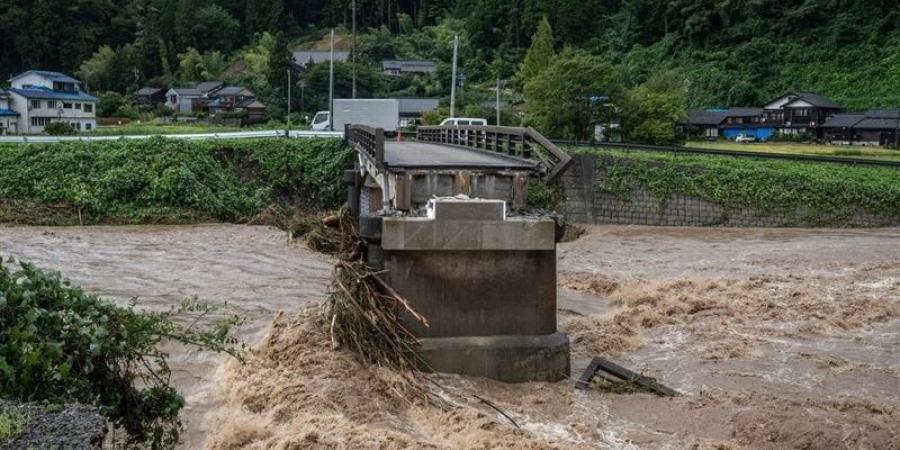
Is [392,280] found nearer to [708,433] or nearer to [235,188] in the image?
[708,433]

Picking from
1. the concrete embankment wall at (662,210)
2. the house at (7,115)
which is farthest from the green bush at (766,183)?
the house at (7,115)

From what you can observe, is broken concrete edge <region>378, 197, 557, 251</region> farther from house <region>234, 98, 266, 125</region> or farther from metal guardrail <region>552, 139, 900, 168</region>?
house <region>234, 98, 266, 125</region>

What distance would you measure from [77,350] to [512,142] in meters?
12.2

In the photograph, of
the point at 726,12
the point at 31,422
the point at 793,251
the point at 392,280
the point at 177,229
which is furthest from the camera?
the point at 726,12

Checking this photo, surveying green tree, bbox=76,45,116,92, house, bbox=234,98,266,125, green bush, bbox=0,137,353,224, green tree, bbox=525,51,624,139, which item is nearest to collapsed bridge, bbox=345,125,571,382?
green bush, bbox=0,137,353,224

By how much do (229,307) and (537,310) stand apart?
279 inches

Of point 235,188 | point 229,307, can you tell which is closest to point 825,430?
point 229,307

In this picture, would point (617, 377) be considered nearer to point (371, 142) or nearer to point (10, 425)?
point (10, 425)

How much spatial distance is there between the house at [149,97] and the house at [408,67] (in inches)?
802

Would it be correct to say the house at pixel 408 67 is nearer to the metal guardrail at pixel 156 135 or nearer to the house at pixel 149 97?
the house at pixel 149 97

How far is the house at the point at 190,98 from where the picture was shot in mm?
71500

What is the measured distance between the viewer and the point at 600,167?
32625 mm

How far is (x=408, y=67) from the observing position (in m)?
81.6

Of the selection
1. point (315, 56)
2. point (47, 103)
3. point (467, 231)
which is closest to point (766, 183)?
point (467, 231)
